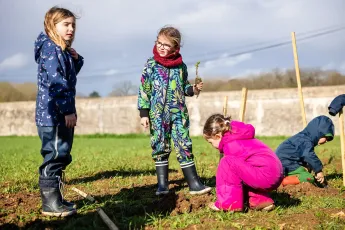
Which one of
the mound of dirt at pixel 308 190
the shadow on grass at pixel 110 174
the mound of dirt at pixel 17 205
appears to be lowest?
the mound of dirt at pixel 308 190

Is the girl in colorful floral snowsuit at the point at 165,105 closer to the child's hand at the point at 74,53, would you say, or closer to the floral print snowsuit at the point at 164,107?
the floral print snowsuit at the point at 164,107

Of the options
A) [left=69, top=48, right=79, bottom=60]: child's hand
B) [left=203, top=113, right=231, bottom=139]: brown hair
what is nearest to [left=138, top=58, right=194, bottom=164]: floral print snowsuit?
[left=203, top=113, right=231, bottom=139]: brown hair

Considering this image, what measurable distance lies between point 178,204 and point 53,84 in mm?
1691

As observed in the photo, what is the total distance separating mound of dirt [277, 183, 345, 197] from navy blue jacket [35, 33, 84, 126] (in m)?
2.90

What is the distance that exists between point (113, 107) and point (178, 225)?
20.6 metres

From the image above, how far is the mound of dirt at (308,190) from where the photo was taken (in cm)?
527

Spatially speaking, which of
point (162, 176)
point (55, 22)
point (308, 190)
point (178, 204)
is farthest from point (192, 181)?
point (55, 22)

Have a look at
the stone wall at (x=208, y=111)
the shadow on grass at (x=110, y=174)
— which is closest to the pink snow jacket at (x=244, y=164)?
the shadow on grass at (x=110, y=174)

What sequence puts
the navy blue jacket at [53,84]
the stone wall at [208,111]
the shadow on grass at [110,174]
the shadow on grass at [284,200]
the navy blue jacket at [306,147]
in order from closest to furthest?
the navy blue jacket at [53,84] → the shadow on grass at [284,200] → the navy blue jacket at [306,147] → the shadow on grass at [110,174] → the stone wall at [208,111]

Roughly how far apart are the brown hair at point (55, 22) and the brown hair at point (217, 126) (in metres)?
1.58

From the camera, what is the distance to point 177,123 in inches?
204

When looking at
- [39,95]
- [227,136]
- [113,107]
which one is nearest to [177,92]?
[227,136]

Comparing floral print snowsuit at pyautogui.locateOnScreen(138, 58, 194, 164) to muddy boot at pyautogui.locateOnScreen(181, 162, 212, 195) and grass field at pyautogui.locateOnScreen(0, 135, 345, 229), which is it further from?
grass field at pyautogui.locateOnScreen(0, 135, 345, 229)

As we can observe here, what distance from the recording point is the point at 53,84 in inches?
158
